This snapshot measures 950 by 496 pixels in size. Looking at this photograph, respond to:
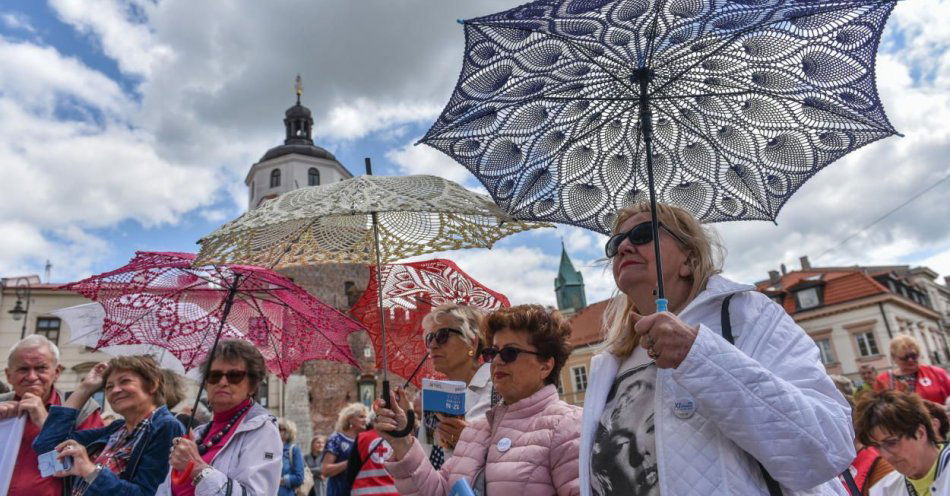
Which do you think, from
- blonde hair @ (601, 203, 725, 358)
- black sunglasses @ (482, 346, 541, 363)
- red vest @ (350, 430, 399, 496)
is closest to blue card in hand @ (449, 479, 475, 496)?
blonde hair @ (601, 203, 725, 358)

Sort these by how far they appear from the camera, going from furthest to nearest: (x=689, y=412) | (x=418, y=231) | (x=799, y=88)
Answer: (x=418, y=231) < (x=799, y=88) < (x=689, y=412)

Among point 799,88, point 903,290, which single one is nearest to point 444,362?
point 799,88

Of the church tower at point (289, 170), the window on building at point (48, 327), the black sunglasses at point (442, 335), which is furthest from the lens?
the church tower at point (289, 170)

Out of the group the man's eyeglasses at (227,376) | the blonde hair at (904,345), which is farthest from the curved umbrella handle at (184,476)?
the blonde hair at (904,345)

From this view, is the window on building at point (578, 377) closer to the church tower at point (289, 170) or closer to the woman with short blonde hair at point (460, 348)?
the church tower at point (289, 170)

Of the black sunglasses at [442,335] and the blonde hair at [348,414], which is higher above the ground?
the black sunglasses at [442,335]

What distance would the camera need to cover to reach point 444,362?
3.54m

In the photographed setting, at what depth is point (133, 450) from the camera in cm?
323

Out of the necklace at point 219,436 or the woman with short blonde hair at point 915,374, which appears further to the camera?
the woman with short blonde hair at point 915,374

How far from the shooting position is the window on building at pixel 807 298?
34719mm

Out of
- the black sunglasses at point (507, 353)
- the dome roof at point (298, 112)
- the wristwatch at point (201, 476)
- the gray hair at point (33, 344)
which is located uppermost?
the dome roof at point (298, 112)

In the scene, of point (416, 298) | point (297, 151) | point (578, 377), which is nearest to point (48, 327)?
point (297, 151)

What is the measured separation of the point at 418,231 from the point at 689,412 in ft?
8.40

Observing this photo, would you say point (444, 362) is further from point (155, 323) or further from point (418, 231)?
point (155, 323)
